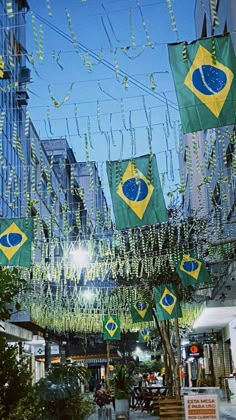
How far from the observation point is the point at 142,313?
21953mm

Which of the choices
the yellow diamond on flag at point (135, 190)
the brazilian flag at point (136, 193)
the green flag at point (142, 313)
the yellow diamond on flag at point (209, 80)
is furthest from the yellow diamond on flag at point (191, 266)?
the yellow diamond on flag at point (209, 80)

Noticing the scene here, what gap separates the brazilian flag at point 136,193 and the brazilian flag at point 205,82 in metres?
3.42

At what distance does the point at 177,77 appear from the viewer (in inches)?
316

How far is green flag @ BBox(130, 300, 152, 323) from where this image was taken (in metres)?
21.9

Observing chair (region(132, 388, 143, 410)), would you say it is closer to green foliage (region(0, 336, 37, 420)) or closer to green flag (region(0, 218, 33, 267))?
green flag (region(0, 218, 33, 267))

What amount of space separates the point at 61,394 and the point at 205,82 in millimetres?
6313

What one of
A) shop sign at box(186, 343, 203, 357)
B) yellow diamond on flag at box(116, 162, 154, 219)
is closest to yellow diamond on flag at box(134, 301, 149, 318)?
yellow diamond on flag at box(116, 162, 154, 219)

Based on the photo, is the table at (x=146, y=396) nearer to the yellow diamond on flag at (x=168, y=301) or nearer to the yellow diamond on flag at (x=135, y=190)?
the yellow diamond on flag at (x=168, y=301)

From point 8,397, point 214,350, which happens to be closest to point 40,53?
point 8,397

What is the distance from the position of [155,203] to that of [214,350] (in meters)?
27.5

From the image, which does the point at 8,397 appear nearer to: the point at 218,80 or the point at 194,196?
the point at 218,80

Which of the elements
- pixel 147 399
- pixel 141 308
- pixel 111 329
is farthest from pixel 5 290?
pixel 111 329

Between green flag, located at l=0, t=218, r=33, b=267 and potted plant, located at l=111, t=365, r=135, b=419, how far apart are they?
29.6 ft

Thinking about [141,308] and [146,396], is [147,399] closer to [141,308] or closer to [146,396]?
[146,396]
